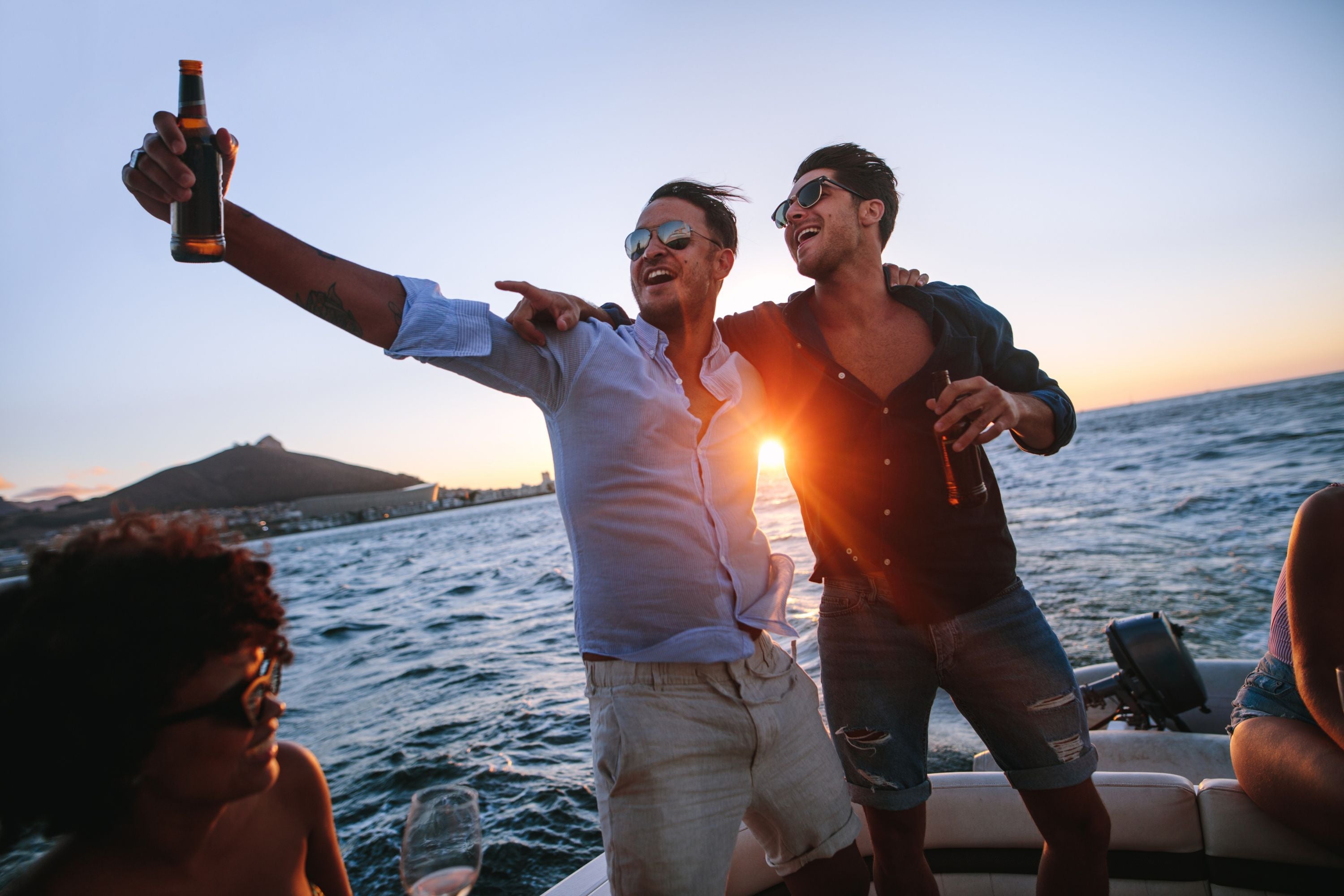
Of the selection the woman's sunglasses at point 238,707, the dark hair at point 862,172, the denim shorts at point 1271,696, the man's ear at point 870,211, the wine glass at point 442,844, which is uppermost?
the dark hair at point 862,172

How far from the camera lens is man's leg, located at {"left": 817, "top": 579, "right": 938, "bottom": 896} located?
239cm

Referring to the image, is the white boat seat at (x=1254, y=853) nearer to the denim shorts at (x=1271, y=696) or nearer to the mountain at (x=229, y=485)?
the denim shorts at (x=1271, y=696)

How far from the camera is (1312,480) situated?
16469 millimetres

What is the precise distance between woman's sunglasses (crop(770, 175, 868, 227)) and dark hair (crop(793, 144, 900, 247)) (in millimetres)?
28

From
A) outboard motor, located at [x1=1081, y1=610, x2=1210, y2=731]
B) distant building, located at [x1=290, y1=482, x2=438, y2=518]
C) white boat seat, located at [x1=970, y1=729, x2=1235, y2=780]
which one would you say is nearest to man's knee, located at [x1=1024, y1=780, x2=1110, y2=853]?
white boat seat, located at [x1=970, y1=729, x2=1235, y2=780]

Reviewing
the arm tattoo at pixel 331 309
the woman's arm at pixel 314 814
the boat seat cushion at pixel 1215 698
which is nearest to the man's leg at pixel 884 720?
the woman's arm at pixel 314 814

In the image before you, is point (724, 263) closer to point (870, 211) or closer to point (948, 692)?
point (870, 211)

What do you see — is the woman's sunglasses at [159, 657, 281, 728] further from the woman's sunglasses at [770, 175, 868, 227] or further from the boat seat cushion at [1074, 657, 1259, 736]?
the boat seat cushion at [1074, 657, 1259, 736]

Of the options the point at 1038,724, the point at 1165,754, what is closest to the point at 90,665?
the point at 1038,724

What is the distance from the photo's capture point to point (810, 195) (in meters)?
2.80

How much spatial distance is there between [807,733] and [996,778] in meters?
1.16

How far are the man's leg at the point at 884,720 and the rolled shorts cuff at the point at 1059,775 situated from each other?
1.08 ft

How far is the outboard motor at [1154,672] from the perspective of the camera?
3951 mm

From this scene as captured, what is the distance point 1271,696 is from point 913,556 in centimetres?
140
